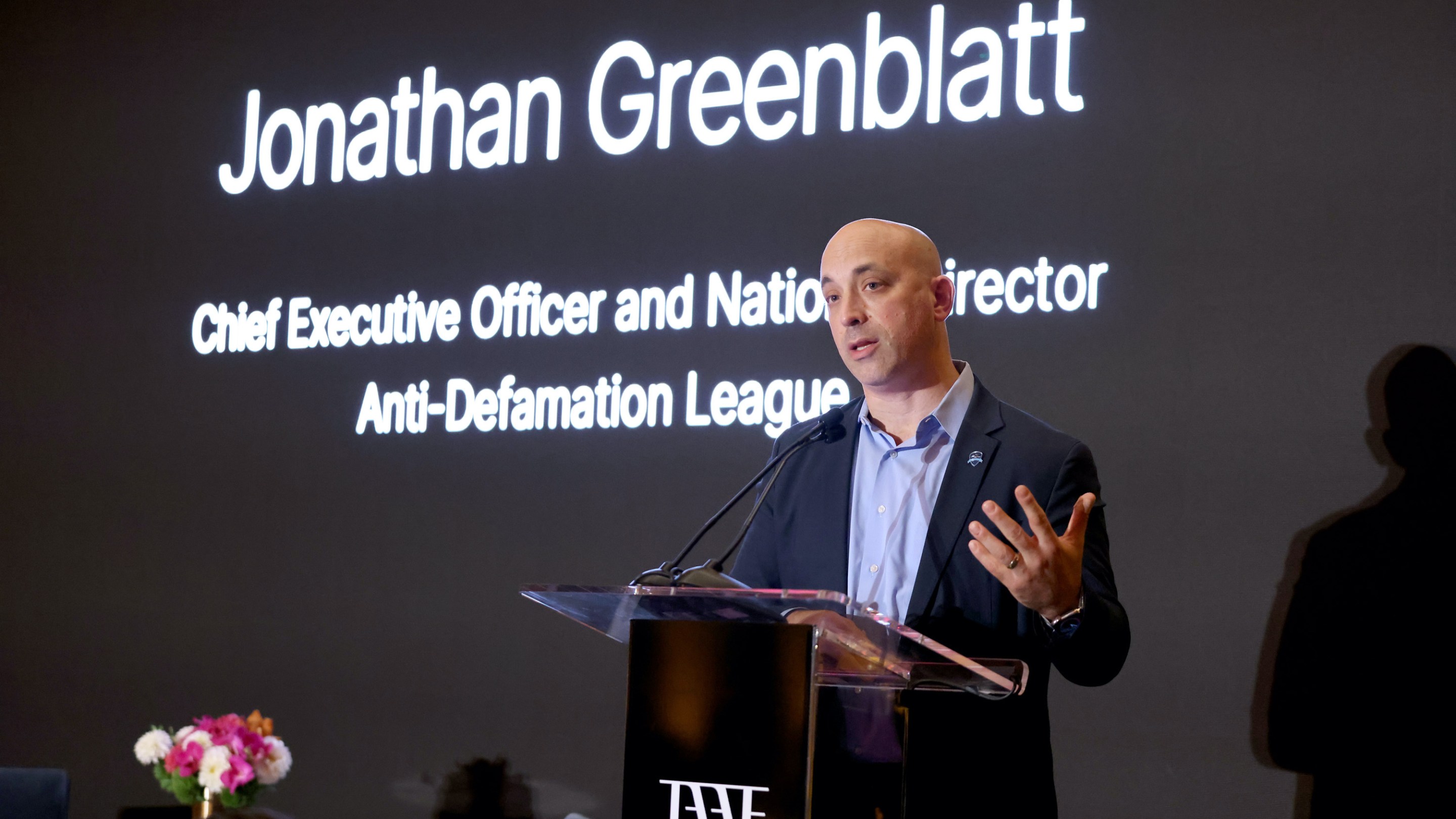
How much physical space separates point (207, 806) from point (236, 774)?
0.13 m

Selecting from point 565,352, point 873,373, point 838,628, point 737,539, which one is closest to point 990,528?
point 873,373

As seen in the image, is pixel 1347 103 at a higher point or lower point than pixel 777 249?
higher

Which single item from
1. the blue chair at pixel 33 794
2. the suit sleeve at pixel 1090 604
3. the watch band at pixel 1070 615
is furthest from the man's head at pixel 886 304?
the blue chair at pixel 33 794

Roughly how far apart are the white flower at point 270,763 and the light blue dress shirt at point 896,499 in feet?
5.57

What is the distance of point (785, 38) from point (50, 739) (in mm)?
3645

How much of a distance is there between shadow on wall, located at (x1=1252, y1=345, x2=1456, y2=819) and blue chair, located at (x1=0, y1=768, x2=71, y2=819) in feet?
10.8

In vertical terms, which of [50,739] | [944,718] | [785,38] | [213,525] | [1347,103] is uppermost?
[785,38]

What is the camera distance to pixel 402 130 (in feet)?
15.5

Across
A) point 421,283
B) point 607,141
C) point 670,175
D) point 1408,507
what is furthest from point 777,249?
point 1408,507

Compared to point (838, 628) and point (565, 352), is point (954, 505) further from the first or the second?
point (565, 352)

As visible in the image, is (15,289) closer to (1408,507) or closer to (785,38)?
(785,38)

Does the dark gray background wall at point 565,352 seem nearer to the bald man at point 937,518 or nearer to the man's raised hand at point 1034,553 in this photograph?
the bald man at point 937,518

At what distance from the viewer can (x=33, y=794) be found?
377 centimetres

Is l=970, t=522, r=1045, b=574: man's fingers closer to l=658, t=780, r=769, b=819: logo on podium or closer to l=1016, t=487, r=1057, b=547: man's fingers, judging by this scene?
l=1016, t=487, r=1057, b=547: man's fingers
